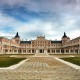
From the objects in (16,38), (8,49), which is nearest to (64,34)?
(16,38)

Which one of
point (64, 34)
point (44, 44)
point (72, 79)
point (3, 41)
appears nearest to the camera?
point (72, 79)

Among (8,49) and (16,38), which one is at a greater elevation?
(16,38)

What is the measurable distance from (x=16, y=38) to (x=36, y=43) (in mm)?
18234

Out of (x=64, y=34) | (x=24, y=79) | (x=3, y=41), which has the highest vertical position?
(x=64, y=34)

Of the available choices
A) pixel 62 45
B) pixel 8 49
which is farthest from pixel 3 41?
pixel 62 45

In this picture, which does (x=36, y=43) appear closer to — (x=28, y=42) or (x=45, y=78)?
(x=28, y=42)

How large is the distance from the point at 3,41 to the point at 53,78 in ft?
270

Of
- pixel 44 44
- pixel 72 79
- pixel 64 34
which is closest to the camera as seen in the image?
pixel 72 79

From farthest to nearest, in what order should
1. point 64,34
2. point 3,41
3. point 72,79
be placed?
point 64,34, point 3,41, point 72,79

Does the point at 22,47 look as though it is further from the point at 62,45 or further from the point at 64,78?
the point at 64,78

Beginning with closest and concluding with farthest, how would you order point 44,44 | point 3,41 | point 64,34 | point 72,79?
point 72,79 < point 3,41 < point 44,44 < point 64,34

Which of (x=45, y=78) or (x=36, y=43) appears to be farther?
(x=36, y=43)

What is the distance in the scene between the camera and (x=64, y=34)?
13800 centimetres

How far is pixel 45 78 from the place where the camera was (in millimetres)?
9055
